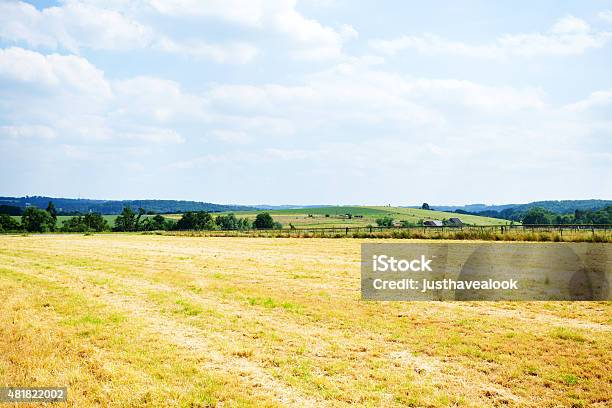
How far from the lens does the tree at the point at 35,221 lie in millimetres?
119625

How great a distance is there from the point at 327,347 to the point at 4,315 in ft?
31.5

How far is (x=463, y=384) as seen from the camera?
26.9ft

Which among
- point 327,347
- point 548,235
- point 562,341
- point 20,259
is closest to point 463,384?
point 327,347

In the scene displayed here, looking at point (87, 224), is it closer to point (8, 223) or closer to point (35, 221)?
point (35, 221)

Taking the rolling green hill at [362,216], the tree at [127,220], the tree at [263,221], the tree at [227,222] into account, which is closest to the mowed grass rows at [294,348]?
the tree at [263,221]

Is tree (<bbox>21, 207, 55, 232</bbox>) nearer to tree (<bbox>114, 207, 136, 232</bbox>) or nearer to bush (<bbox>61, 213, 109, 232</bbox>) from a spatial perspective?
bush (<bbox>61, 213, 109, 232</bbox>)

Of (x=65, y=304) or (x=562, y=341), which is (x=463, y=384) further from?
(x=65, y=304)

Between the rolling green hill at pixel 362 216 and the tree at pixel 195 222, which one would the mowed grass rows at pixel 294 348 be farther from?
the rolling green hill at pixel 362 216

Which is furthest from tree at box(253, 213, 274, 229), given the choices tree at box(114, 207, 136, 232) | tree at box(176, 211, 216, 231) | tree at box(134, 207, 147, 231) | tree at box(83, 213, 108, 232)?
tree at box(83, 213, 108, 232)

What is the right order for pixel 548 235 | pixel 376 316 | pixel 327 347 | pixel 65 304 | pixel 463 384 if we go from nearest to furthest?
pixel 463 384 → pixel 327 347 → pixel 376 316 → pixel 65 304 → pixel 548 235

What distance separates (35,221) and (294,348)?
132m

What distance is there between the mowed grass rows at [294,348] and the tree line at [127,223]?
10169 cm
